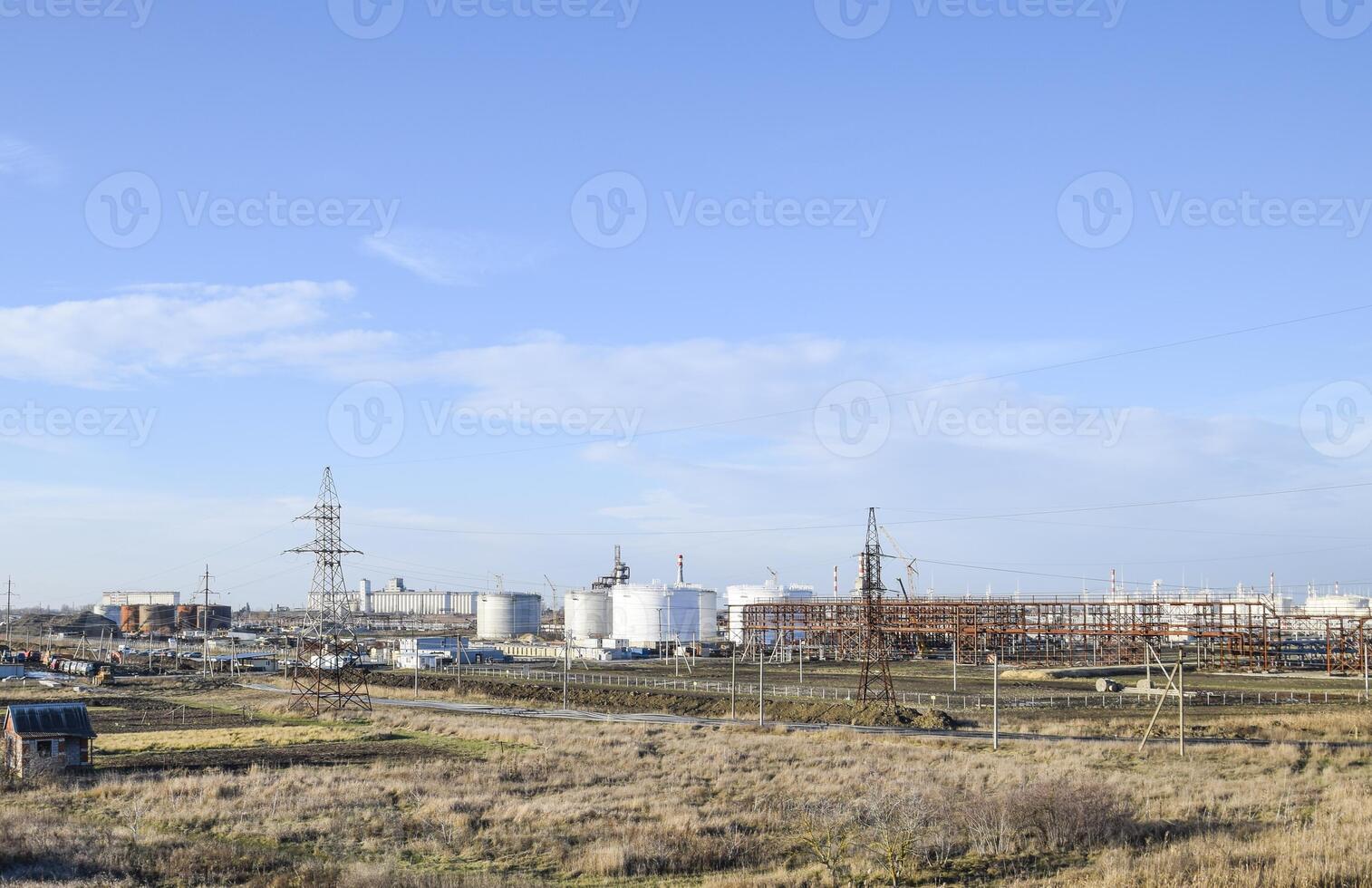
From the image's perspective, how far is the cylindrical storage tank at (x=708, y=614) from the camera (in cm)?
15862

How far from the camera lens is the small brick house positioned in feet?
112

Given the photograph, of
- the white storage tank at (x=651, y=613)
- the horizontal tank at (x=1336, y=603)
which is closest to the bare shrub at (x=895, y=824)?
the white storage tank at (x=651, y=613)

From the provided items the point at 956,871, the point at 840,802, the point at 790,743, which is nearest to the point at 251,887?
the point at 956,871

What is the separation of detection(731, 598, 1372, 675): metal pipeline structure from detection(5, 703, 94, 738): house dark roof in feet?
170

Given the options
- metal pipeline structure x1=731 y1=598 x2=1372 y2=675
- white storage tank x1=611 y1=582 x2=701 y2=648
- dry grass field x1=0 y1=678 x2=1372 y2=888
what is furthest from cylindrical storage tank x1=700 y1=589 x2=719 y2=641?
dry grass field x1=0 y1=678 x2=1372 y2=888

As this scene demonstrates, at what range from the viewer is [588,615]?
165875 mm

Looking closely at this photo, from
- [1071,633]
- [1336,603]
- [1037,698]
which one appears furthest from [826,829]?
[1336,603]

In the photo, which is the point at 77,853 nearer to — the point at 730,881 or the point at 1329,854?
the point at 730,881

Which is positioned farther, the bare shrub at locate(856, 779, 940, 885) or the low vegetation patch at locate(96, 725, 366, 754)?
the low vegetation patch at locate(96, 725, 366, 754)

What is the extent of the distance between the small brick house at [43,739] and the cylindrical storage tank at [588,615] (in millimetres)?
129396

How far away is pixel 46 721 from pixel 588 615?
5207 inches

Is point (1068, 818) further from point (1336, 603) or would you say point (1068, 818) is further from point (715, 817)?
point (1336, 603)

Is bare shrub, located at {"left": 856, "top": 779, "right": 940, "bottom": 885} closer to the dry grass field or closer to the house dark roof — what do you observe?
the dry grass field

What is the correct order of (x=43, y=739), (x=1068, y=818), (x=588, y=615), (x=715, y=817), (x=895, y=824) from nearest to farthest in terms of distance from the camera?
1. (x=1068, y=818)
2. (x=895, y=824)
3. (x=715, y=817)
4. (x=43, y=739)
5. (x=588, y=615)
